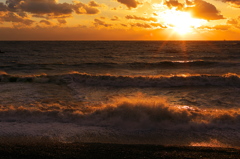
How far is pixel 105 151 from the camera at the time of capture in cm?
511

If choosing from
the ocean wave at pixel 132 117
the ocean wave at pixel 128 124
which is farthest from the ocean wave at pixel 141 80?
the ocean wave at pixel 132 117

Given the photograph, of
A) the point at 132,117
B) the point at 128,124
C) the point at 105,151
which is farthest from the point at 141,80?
the point at 105,151

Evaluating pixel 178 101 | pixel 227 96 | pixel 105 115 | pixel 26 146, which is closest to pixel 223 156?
pixel 105 115

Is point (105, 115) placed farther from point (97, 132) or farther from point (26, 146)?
point (26, 146)

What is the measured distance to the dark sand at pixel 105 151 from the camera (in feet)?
15.9

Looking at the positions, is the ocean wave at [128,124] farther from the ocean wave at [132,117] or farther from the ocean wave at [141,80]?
the ocean wave at [141,80]

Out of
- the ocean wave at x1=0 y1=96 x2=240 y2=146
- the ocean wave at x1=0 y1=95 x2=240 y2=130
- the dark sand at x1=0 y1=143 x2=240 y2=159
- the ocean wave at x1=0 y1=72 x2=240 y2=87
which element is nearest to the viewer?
the dark sand at x1=0 y1=143 x2=240 y2=159

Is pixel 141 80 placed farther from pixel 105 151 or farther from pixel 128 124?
pixel 105 151

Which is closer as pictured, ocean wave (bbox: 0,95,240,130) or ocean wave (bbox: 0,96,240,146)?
ocean wave (bbox: 0,96,240,146)

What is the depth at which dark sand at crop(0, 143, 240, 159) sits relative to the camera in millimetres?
4836

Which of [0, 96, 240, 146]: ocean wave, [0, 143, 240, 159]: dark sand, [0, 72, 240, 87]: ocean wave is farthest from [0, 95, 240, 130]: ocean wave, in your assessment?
[0, 72, 240, 87]: ocean wave

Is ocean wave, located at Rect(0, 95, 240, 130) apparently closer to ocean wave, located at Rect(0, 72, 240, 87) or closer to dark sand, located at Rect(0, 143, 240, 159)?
dark sand, located at Rect(0, 143, 240, 159)

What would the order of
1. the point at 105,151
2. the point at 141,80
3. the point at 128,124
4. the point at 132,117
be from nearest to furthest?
the point at 105,151 < the point at 128,124 < the point at 132,117 < the point at 141,80

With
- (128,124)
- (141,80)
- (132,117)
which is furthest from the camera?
(141,80)
